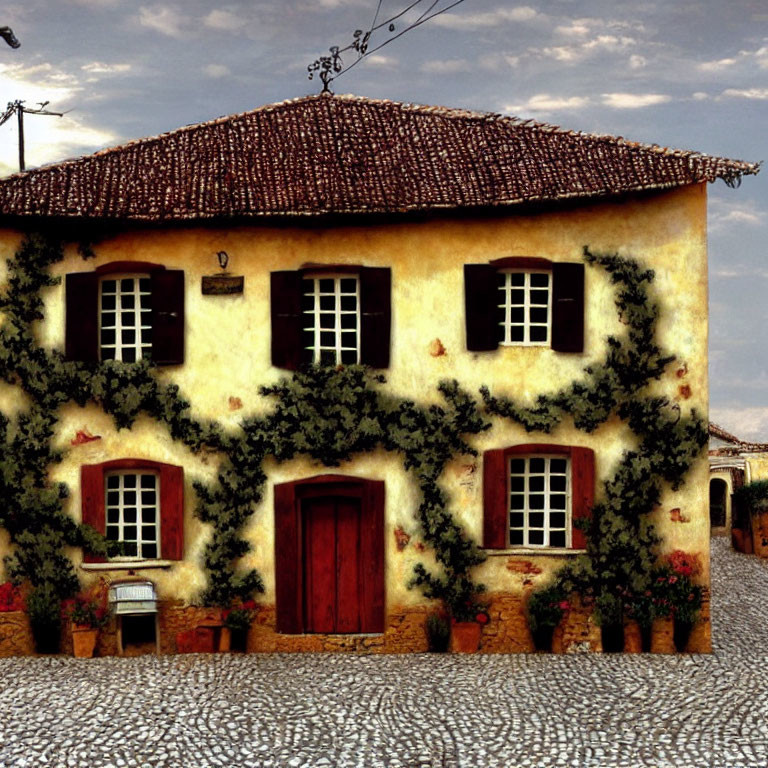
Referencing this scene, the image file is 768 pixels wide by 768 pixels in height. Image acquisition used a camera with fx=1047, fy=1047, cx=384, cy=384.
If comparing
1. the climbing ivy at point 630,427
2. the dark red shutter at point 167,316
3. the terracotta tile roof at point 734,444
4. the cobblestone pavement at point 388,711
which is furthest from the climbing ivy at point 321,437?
Result: the terracotta tile roof at point 734,444

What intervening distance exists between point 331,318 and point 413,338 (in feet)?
3.81

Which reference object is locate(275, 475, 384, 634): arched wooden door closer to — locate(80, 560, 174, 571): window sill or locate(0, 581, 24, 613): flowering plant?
locate(80, 560, 174, 571): window sill

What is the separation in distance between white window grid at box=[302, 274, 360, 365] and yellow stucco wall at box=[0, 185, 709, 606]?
367mm

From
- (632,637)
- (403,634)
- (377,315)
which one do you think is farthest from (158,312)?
(632,637)

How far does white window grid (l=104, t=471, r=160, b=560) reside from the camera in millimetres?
14203

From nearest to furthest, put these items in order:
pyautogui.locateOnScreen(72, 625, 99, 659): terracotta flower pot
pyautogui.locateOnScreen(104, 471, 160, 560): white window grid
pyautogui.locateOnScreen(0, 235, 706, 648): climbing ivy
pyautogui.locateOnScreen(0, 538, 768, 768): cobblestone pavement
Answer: pyautogui.locateOnScreen(0, 538, 768, 768): cobblestone pavement
pyautogui.locateOnScreen(72, 625, 99, 659): terracotta flower pot
pyautogui.locateOnScreen(0, 235, 706, 648): climbing ivy
pyautogui.locateOnScreen(104, 471, 160, 560): white window grid

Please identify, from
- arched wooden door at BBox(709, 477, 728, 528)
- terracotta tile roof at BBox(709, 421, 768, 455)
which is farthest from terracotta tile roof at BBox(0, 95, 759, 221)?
arched wooden door at BBox(709, 477, 728, 528)

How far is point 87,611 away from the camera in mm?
13945

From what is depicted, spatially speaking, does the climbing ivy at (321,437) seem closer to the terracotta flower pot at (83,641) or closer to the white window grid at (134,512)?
the white window grid at (134,512)

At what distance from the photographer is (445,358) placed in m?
14.1

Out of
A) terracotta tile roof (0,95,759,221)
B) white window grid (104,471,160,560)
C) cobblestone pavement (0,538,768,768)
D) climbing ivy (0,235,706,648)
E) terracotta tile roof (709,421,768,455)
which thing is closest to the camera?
cobblestone pavement (0,538,768,768)

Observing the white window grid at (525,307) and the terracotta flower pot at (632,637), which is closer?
the terracotta flower pot at (632,637)

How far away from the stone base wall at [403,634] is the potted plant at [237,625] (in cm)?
9

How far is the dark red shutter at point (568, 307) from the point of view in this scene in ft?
46.0
